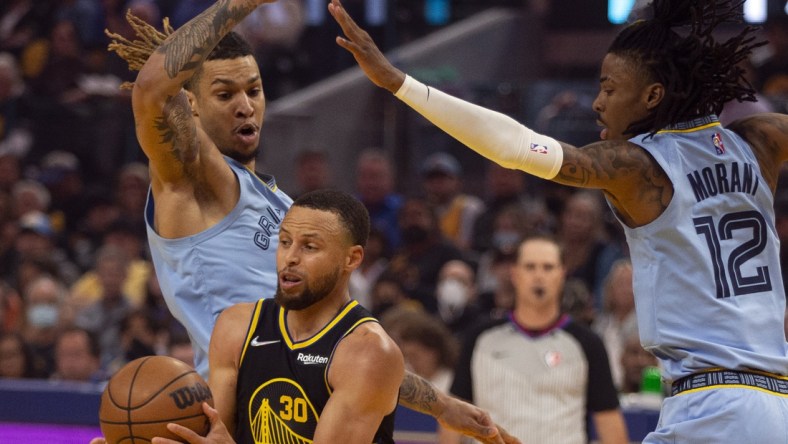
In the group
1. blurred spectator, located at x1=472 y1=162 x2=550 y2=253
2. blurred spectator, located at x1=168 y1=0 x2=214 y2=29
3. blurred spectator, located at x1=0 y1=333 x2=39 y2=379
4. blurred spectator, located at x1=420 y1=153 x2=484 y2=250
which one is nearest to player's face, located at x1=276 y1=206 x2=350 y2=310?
blurred spectator, located at x1=0 y1=333 x2=39 y2=379

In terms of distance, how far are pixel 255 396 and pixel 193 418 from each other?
29 centimetres

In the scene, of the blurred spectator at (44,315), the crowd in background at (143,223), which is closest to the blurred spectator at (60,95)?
the crowd in background at (143,223)

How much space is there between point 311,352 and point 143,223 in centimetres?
735

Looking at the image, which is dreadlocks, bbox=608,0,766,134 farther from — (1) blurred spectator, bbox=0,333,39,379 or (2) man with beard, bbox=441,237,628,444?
(1) blurred spectator, bbox=0,333,39,379

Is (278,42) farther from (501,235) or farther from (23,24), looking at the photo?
(501,235)

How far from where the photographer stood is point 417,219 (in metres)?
9.46

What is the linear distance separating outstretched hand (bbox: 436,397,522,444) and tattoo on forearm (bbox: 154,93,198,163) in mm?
1257

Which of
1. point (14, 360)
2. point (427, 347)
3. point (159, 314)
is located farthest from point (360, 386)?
point (159, 314)

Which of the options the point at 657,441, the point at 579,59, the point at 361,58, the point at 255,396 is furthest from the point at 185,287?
the point at 579,59

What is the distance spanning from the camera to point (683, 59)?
3.83 meters

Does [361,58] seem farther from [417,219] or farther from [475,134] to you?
[417,219]

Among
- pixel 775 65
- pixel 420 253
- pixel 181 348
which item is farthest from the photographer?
pixel 775 65

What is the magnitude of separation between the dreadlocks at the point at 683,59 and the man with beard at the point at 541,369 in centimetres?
277

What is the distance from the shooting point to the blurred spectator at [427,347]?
24.6 ft
